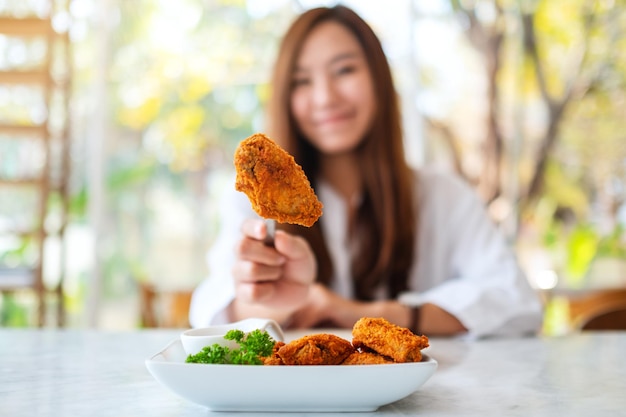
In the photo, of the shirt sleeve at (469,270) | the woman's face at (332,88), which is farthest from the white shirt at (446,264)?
the woman's face at (332,88)

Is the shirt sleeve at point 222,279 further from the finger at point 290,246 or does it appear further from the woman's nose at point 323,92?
the woman's nose at point 323,92

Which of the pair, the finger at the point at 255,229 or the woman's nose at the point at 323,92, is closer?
the finger at the point at 255,229

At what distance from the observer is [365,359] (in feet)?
2.62

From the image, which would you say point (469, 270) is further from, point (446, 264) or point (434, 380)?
point (434, 380)

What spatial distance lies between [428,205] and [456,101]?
2.73 meters

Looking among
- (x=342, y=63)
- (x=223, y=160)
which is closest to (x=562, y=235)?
(x=223, y=160)

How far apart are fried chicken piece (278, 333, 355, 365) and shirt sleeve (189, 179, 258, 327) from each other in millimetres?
737

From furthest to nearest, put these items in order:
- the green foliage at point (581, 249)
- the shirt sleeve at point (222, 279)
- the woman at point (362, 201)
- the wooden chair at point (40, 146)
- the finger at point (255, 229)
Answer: the green foliage at point (581, 249) → the wooden chair at point (40, 146) → the woman at point (362, 201) → the shirt sleeve at point (222, 279) → the finger at point (255, 229)

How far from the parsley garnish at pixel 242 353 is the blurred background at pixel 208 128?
347 centimetres

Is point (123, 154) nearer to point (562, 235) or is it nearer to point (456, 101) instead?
point (456, 101)

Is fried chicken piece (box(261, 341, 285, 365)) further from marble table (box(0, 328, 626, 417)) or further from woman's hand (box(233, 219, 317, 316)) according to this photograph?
woman's hand (box(233, 219, 317, 316))

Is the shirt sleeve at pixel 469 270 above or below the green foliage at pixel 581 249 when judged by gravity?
above

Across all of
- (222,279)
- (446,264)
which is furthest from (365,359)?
(446,264)

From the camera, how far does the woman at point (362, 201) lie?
76.6 inches
